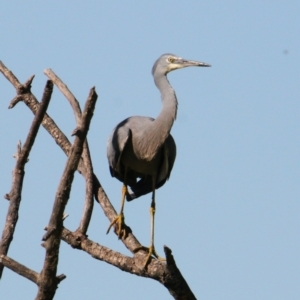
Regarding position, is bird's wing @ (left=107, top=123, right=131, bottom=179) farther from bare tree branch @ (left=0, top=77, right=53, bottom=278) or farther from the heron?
bare tree branch @ (left=0, top=77, right=53, bottom=278)

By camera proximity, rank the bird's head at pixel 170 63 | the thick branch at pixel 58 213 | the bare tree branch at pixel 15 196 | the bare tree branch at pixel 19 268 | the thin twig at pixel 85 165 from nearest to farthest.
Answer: the thick branch at pixel 58 213 → the bare tree branch at pixel 19 268 → the bare tree branch at pixel 15 196 → the thin twig at pixel 85 165 → the bird's head at pixel 170 63

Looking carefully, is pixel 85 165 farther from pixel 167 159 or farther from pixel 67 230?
pixel 167 159

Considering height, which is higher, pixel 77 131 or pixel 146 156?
pixel 146 156

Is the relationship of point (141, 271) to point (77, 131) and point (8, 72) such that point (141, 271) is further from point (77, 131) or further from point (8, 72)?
point (8, 72)

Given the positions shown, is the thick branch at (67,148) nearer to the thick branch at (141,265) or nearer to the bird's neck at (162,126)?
the thick branch at (141,265)

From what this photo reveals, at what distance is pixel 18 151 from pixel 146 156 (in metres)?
2.16

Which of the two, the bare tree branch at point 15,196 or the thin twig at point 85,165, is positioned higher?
the thin twig at point 85,165

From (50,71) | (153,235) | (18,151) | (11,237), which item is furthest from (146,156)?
(11,237)

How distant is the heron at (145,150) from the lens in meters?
7.83

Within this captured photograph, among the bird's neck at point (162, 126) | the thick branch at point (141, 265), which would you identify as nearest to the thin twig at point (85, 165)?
the thick branch at point (141, 265)

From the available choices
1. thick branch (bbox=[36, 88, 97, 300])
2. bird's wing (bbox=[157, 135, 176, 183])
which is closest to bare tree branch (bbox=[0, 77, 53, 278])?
thick branch (bbox=[36, 88, 97, 300])

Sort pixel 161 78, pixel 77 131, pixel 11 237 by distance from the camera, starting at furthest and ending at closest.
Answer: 1. pixel 161 78
2. pixel 11 237
3. pixel 77 131

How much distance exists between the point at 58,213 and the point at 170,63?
14.4 feet

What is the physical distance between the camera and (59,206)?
14.7ft
